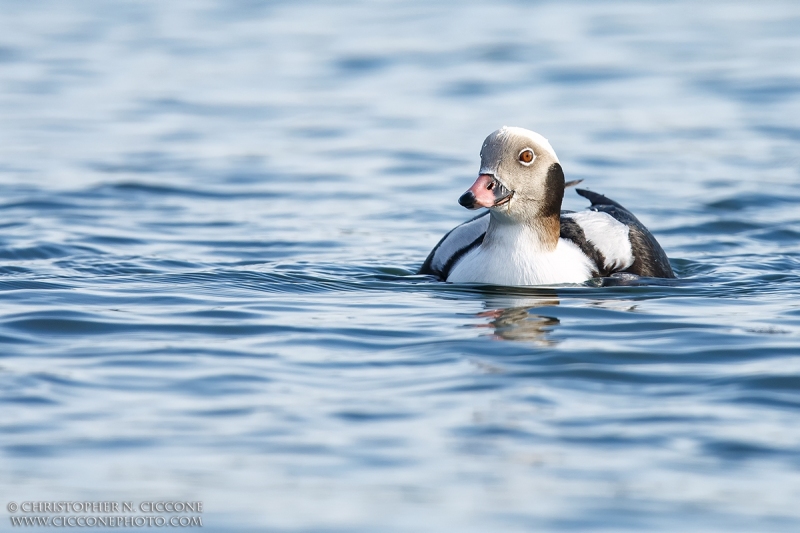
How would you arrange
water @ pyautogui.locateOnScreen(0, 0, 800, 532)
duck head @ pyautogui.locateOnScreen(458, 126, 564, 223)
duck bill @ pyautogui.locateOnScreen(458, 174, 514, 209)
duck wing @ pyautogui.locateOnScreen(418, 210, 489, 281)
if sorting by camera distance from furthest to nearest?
1. duck wing @ pyautogui.locateOnScreen(418, 210, 489, 281)
2. duck head @ pyautogui.locateOnScreen(458, 126, 564, 223)
3. duck bill @ pyautogui.locateOnScreen(458, 174, 514, 209)
4. water @ pyautogui.locateOnScreen(0, 0, 800, 532)

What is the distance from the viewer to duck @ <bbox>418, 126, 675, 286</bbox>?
9.48 metres

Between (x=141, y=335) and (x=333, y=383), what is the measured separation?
1658 mm

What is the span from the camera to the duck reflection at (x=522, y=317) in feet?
27.3

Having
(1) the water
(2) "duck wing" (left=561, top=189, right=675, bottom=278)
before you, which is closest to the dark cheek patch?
(2) "duck wing" (left=561, top=189, right=675, bottom=278)

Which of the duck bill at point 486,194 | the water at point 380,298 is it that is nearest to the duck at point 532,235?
the duck bill at point 486,194

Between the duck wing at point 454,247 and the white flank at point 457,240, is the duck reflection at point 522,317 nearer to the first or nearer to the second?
the duck wing at point 454,247

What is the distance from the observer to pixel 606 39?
2409 centimetres

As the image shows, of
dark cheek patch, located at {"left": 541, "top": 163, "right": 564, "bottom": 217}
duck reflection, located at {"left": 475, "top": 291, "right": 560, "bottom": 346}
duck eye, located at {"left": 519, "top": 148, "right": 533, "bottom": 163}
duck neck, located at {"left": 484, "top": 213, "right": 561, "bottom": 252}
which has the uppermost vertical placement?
duck eye, located at {"left": 519, "top": 148, "right": 533, "bottom": 163}

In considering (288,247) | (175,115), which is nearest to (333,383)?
(288,247)

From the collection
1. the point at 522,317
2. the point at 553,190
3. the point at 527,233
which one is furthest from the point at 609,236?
the point at 522,317

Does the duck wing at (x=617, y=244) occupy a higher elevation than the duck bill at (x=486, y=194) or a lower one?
lower

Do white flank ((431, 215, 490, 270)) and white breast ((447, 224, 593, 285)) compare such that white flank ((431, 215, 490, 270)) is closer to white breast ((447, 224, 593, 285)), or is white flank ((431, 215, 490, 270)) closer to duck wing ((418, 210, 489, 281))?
duck wing ((418, 210, 489, 281))

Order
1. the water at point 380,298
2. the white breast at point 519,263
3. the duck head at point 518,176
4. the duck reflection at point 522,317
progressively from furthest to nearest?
the white breast at point 519,263 < the duck head at point 518,176 < the duck reflection at point 522,317 < the water at point 380,298

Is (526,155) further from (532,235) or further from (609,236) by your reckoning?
(609,236)
